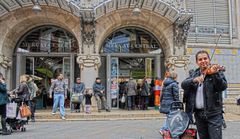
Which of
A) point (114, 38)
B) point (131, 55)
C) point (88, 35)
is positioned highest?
point (114, 38)

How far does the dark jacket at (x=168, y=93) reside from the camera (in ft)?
27.0

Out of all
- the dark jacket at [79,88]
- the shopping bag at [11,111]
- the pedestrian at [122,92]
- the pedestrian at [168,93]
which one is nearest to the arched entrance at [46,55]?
the pedestrian at [122,92]

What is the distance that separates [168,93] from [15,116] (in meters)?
4.43

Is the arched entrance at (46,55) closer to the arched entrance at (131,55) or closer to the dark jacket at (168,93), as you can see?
the arched entrance at (131,55)

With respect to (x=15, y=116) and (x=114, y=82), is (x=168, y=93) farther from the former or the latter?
(x=114, y=82)

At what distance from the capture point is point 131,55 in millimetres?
18672

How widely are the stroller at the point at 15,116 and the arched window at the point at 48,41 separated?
8444mm

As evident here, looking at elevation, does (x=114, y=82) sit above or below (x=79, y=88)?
above

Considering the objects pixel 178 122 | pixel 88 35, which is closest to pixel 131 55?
pixel 88 35

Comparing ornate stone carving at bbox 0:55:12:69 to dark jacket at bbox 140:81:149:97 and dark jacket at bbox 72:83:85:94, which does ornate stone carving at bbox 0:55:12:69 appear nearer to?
dark jacket at bbox 72:83:85:94

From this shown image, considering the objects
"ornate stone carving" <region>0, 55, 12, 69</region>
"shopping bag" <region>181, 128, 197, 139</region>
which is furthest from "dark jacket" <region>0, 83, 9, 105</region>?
"ornate stone carving" <region>0, 55, 12, 69</region>

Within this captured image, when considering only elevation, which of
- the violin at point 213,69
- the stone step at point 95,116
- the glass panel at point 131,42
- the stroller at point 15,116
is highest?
the glass panel at point 131,42

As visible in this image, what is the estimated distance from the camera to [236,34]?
63.0ft

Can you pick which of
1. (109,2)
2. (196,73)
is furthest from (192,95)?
(109,2)
